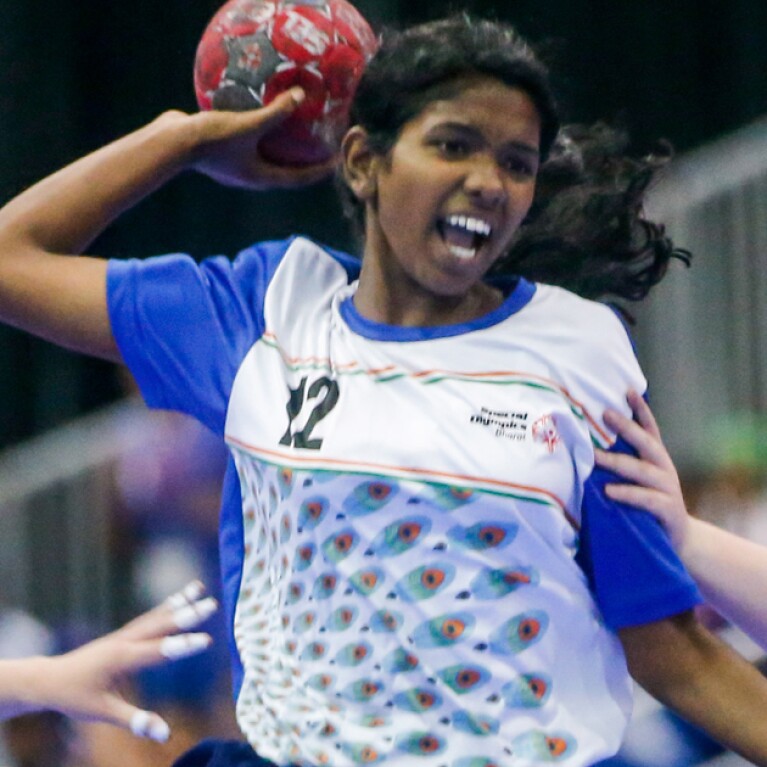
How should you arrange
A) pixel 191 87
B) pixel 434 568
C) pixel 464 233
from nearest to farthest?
pixel 434 568, pixel 464 233, pixel 191 87

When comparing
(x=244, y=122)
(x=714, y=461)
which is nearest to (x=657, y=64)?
(x=714, y=461)

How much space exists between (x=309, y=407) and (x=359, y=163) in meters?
0.38

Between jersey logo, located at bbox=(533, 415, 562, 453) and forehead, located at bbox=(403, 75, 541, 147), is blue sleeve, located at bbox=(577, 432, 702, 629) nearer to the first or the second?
jersey logo, located at bbox=(533, 415, 562, 453)

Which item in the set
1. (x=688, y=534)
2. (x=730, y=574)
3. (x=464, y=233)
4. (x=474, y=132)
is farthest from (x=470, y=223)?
(x=730, y=574)

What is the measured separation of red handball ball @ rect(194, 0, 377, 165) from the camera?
91.2 inches

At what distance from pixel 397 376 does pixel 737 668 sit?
1.89 feet

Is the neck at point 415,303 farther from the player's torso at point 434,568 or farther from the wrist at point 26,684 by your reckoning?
the wrist at point 26,684

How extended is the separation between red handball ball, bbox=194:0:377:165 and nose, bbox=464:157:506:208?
1.02 feet

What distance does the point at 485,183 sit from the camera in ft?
6.77

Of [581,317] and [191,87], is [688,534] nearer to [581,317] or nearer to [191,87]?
[581,317]

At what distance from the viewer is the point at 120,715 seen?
208cm

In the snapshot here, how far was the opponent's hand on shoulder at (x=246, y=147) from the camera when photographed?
2.29 metres

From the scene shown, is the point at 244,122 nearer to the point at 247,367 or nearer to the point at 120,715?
the point at 247,367

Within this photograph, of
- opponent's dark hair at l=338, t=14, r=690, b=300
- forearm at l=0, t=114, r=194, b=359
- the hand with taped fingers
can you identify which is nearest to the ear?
opponent's dark hair at l=338, t=14, r=690, b=300
